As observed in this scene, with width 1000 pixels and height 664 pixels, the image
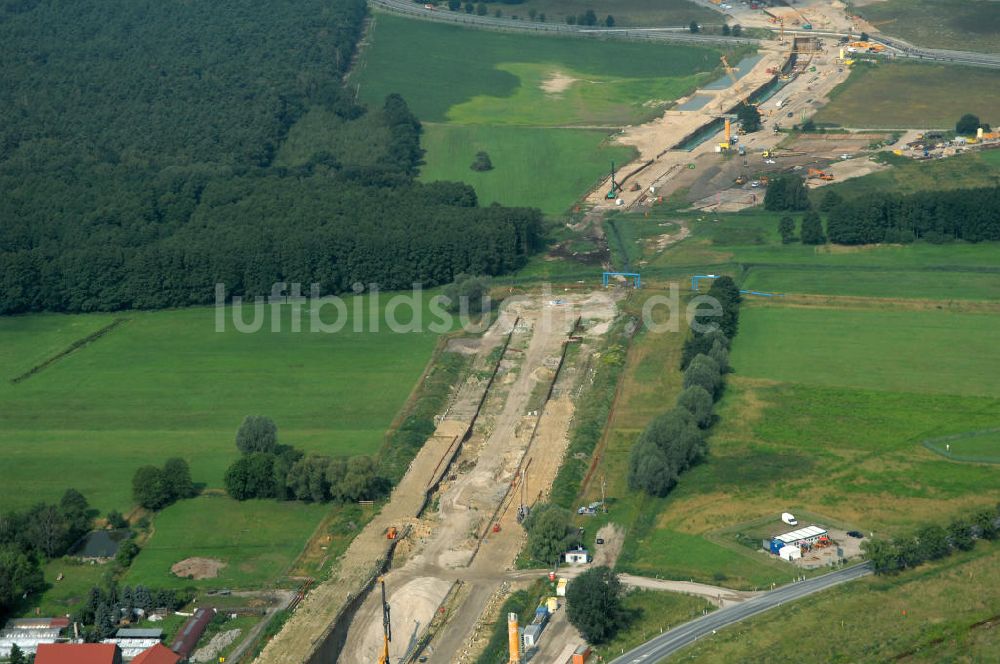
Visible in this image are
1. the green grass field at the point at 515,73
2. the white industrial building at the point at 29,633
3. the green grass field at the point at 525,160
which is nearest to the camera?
the white industrial building at the point at 29,633

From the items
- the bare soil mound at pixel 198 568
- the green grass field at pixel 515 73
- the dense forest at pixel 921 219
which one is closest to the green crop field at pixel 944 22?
the green grass field at pixel 515 73

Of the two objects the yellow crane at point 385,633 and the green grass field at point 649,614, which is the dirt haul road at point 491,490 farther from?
the green grass field at point 649,614

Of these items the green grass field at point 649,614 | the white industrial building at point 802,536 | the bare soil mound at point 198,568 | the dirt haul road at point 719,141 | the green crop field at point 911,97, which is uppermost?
the green crop field at point 911,97

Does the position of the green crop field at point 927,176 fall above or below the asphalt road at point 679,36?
below

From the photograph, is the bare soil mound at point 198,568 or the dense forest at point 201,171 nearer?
the bare soil mound at point 198,568

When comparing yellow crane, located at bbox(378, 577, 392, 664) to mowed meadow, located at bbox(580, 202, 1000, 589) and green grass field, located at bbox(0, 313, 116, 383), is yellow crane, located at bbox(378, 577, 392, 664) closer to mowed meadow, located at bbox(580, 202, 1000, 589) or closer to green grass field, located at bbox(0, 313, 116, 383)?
mowed meadow, located at bbox(580, 202, 1000, 589)

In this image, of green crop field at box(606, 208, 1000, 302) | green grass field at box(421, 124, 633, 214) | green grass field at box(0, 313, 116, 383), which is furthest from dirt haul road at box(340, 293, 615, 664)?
green grass field at box(0, 313, 116, 383)
